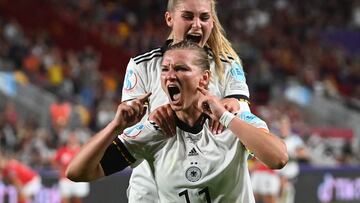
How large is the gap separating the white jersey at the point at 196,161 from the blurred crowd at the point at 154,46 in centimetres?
1063

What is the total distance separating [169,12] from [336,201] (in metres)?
11.4

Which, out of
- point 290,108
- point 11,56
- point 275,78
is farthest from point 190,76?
point 275,78

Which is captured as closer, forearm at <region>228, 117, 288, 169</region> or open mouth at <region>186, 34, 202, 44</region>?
forearm at <region>228, 117, 288, 169</region>

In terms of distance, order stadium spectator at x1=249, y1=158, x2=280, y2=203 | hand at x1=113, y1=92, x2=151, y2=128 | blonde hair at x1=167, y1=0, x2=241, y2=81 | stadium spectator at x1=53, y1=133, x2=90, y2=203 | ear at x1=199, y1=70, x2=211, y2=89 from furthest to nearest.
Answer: stadium spectator at x1=249, y1=158, x2=280, y2=203 → stadium spectator at x1=53, y1=133, x2=90, y2=203 → blonde hair at x1=167, y1=0, x2=241, y2=81 → ear at x1=199, y1=70, x2=211, y2=89 → hand at x1=113, y1=92, x2=151, y2=128

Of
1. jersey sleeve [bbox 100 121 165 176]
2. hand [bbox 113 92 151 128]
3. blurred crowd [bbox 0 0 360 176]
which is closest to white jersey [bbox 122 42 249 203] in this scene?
jersey sleeve [bbox 100 121 165 176]

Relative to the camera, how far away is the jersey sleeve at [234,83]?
206 inches

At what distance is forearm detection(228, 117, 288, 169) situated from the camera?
4.26 metres

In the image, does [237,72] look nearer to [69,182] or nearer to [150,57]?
[150,57]

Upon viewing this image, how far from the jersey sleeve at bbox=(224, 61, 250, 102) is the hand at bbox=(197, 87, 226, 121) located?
2.41 ft

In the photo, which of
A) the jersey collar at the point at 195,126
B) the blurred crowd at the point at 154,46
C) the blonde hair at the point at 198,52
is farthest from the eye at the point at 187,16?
the blurred crowd at the point at 154,46

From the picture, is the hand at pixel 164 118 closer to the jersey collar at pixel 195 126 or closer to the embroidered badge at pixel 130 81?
the jersey collar at pixel 195 126

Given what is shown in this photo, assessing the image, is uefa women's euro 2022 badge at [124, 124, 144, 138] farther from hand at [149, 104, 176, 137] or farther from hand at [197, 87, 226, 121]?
hand at [197, 87, 226, 121]

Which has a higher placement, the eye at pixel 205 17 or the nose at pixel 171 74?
the eye at pixel 205 17

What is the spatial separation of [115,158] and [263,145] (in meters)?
0.81
